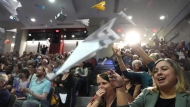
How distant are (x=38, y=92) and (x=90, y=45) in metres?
2.14

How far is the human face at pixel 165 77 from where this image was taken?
1.17 m

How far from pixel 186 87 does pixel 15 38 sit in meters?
12.5

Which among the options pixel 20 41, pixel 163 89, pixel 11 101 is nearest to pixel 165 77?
pixel 163 89

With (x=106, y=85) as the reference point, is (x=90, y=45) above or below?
above

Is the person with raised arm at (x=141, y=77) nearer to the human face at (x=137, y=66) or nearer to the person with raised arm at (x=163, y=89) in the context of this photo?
the human face at (x=137, y=66)

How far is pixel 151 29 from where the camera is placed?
1112cm

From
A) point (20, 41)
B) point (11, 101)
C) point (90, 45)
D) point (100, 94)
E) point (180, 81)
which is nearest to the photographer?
point (90, 45)

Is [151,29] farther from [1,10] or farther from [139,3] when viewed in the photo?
[1,10]

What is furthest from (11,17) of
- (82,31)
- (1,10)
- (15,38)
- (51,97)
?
(51,97)

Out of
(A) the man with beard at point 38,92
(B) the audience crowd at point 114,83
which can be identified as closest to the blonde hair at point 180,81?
(B) the audience crowd at point 114,83

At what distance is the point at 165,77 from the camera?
3.85 ft

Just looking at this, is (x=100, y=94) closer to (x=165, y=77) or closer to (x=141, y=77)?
(x=165, y=77)

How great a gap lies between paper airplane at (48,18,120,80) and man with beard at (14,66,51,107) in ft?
5.91

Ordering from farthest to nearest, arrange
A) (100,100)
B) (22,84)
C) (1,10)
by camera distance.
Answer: (1,10)
(22,84)
(100,100)
